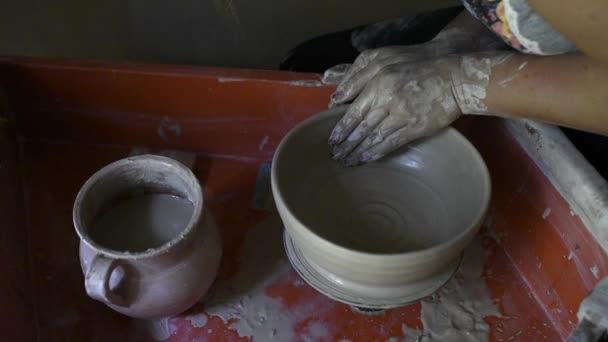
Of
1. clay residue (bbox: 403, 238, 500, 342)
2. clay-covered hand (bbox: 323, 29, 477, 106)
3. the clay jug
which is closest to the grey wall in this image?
clay-covered hand (bbox: 323, 29, 477, 106)

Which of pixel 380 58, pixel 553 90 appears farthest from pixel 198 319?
pixel 553 90

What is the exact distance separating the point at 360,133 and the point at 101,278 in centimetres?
52

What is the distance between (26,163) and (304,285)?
754 mm

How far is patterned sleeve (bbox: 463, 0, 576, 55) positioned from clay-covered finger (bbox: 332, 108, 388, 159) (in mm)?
235

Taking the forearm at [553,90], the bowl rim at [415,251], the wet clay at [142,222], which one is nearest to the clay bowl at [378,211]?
the bowl rim at [415,251]

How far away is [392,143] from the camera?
38.7 inches

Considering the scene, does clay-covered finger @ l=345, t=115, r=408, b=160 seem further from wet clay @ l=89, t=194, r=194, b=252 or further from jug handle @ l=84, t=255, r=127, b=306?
jug handle @ l=84, t=255, r=127, b=306

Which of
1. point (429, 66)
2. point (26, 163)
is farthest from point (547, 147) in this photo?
point (26, 163)

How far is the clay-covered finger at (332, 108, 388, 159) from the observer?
949mm

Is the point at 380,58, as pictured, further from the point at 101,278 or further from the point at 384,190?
the point at 101,278

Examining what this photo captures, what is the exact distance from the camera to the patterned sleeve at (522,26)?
800 mm

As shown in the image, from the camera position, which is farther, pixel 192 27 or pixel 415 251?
pixel 192 27

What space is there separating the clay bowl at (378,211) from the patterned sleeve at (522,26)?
201 millimetres

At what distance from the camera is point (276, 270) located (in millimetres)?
1083
